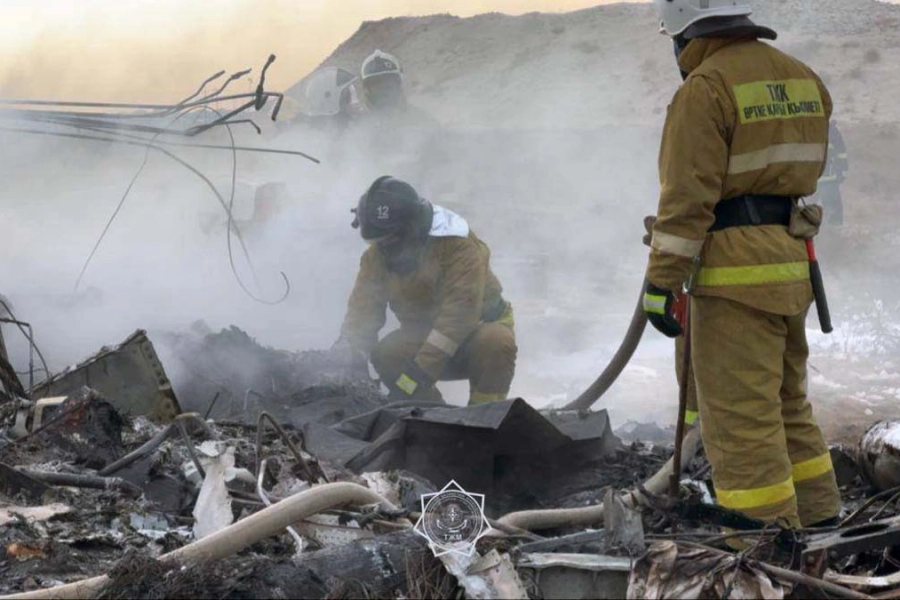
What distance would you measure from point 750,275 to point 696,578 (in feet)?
3.68

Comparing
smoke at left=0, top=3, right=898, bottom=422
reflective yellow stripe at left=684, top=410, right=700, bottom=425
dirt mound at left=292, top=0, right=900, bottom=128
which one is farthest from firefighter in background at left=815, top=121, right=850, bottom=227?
reflective yellow stripe at left=684, top=410, right=700, bottom=425

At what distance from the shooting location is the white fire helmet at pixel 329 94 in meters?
13.7

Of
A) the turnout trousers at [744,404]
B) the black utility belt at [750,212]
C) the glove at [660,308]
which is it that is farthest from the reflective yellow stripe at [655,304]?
the black utility belt at [750,212]

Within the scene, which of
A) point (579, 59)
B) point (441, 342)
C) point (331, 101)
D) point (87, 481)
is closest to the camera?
point (87, 481)

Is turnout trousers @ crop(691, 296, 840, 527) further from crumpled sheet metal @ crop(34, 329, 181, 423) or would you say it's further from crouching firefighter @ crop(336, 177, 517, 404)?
crouching firefighter @ crop(336, 177, 517, 404)

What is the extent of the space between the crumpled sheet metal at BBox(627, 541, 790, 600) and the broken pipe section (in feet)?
5.02

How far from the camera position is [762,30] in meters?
3.86

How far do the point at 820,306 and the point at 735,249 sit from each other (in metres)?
0.42

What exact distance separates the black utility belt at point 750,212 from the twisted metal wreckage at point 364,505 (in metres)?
0.80

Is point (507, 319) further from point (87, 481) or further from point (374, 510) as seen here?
point (374, 510)

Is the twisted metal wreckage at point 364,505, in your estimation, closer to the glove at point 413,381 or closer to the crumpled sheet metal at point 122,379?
the crumpled sheet metal at point 122,379

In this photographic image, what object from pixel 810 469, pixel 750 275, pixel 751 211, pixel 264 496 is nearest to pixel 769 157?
pixel 751 211

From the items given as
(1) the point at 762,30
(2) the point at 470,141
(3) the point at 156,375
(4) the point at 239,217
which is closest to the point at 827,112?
(1) the point at 762,30

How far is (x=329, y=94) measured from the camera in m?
13.9
